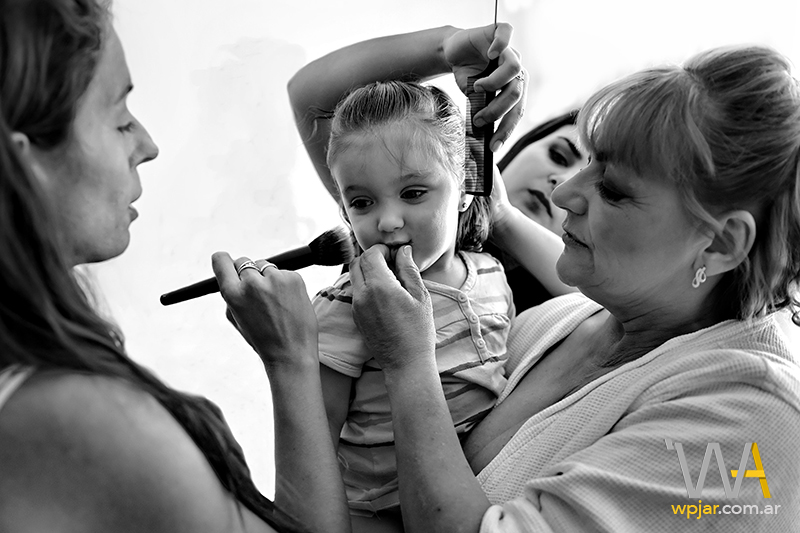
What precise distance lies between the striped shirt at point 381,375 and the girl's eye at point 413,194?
0.17 metres

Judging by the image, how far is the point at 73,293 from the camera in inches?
29.2

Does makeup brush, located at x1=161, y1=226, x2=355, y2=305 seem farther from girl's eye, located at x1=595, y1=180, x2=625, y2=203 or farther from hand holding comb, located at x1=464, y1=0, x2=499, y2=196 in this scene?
girl's eye, located at x1=595, y1=180, x2=625, y2=203

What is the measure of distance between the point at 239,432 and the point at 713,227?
5.74 feet

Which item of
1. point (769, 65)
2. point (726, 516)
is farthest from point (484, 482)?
point (769, 65)

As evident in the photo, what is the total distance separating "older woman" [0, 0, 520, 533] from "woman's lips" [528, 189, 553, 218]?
1.15 meters

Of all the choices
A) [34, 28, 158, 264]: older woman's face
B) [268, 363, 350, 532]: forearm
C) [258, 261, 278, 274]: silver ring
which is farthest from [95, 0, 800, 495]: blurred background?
[34, 28, 158, 264]: older woman's face

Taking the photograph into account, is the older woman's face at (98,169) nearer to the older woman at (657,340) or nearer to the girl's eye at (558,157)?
the older woman at (657,340)

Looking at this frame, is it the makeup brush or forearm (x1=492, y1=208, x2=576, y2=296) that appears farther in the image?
A: forearm (x1=492, y1=208, x2=576, y2=296)

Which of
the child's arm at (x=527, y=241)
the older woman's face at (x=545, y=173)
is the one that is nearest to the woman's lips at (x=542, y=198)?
the older woman's face at (x=545, y=173)

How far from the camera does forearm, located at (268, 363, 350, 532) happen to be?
106 centimetres

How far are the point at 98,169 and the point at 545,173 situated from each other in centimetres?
121

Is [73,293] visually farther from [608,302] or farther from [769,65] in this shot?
[769,65]

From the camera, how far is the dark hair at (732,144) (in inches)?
42.7

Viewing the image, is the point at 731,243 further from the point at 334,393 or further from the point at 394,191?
the point at 334,393
